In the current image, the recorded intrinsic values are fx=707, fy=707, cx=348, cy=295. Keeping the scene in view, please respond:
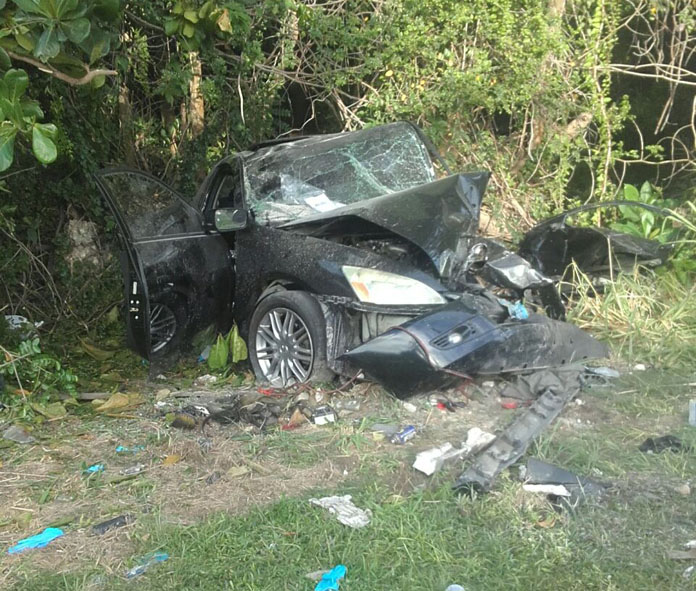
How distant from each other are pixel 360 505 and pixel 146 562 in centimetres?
Answer: 98

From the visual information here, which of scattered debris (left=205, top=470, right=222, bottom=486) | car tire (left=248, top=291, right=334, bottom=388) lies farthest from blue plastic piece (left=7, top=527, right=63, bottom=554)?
car tire (left=248, top=291, right=334, bottom=388)

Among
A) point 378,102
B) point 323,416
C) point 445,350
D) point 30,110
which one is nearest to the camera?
point 30,110

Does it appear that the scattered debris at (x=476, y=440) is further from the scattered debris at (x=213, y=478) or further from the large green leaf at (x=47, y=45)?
the large green leaf at (x=47, y=45)

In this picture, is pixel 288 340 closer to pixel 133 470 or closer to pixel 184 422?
pixel 184 422

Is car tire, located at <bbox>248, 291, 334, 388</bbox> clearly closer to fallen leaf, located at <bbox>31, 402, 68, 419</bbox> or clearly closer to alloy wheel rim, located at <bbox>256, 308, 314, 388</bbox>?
alloy wheel rim, located at <bbox>256, 308, 314, 388</bbox>

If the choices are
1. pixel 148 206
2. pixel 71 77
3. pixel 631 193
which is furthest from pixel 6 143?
pixel 631 193

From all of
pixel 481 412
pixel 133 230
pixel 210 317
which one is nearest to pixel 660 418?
pixel 481 412

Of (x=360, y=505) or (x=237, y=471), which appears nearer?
(x=360, y=505)

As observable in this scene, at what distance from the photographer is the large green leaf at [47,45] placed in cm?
355

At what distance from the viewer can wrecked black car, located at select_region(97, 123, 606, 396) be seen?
4148mm

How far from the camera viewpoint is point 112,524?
320 cm

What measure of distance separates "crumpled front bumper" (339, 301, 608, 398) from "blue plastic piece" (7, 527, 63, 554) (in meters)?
1.80

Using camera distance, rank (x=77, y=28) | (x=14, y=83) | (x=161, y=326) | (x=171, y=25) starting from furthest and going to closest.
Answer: (x=161, y=326) < (x=171, y=25) < (x=77, y=28) < (x=14, y=83)

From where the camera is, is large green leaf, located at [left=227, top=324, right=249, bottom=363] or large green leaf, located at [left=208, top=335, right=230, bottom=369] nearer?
large green leaf, located at [left=227, top=324, right=249, bottom=363]
